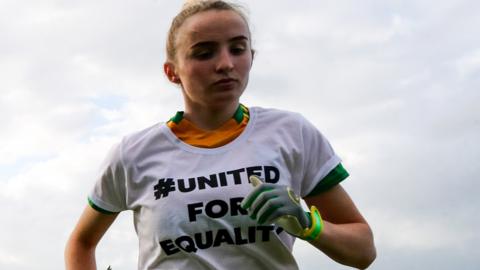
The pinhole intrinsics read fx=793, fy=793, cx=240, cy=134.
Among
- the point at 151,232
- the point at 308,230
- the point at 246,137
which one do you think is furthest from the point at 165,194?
the point at 308,230

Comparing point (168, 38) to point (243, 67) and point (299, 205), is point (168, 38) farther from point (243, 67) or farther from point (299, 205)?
point (299, 205)

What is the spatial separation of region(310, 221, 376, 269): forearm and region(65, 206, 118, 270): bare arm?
1.45 m

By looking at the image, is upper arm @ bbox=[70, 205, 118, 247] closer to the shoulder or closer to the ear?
the ear

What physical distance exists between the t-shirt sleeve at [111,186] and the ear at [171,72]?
1.60 feet

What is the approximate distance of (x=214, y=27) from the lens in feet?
13.9

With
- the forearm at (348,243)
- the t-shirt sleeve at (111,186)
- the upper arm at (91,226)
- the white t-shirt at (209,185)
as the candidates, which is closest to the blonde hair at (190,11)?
the white t-shirt at (209,185)

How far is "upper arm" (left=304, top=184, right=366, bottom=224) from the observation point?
4418 mm

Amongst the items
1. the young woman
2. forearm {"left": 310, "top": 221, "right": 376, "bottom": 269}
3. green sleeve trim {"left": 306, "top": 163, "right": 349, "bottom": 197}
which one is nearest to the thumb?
the young woman

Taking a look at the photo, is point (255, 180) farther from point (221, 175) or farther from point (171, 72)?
point (171, 72)

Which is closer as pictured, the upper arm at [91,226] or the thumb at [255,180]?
the thumb at [255,180]

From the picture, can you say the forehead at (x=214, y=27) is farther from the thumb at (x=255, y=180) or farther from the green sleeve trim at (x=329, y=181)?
the green sleeve trim at (x=329, y=181)

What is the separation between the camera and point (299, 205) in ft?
12.5

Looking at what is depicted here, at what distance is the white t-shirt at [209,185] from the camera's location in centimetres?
408

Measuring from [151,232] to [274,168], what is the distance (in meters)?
0.74
